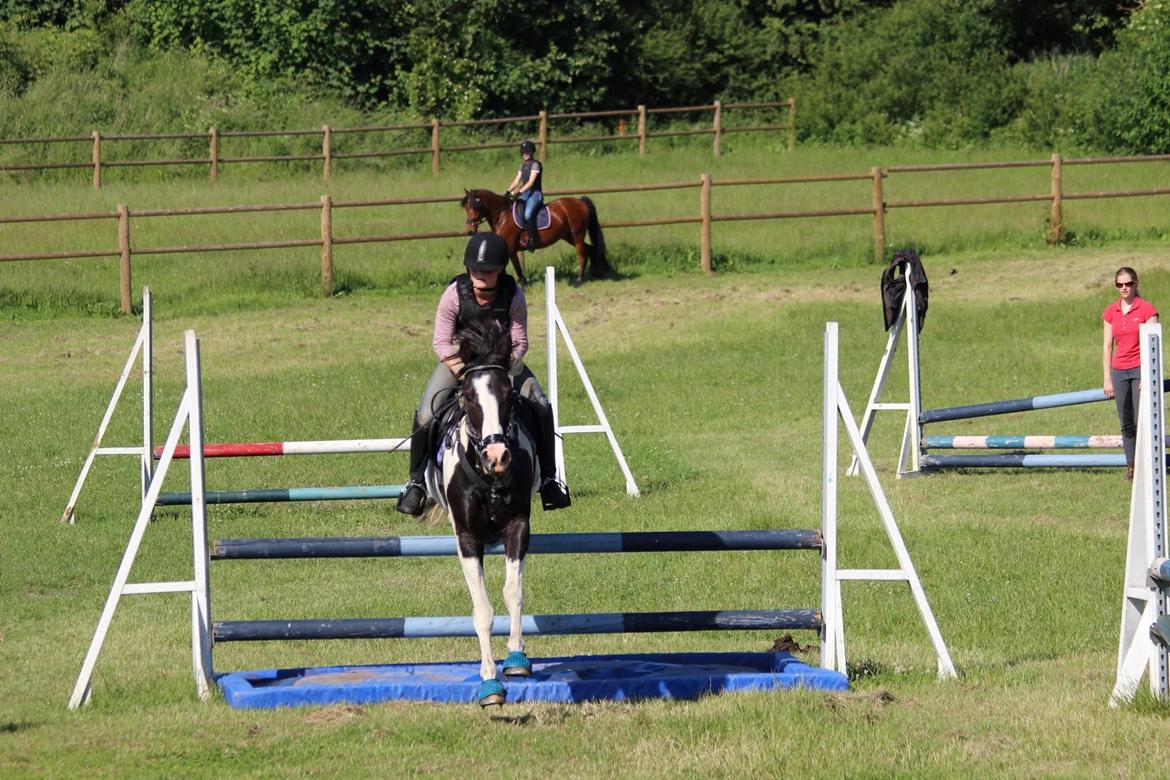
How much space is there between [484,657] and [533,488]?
939 millimetres

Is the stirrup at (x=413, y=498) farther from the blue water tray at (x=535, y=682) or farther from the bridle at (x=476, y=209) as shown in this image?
the bridle at (x=476, y=209)

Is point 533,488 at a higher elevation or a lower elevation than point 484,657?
higher

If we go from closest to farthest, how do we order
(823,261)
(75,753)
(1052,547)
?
(75,753) < (1052,547) < (823,261)

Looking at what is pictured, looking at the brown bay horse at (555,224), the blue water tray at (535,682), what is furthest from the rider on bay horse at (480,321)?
the brown bay horse at (555,224)

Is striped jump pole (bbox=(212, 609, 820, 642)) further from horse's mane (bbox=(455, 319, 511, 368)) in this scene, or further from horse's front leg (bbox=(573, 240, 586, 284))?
horse's front leg (bbox=(573, 240, 586, 284))

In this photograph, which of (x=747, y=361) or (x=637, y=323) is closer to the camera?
(x=747, y=361)

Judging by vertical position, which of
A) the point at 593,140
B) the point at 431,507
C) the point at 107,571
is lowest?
the point at 107,571

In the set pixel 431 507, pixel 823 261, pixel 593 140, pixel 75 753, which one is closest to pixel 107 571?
pixel 431 507

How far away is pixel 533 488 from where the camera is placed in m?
8.44

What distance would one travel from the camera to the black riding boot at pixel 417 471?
8672 mm

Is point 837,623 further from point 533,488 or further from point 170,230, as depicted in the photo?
point 170,230

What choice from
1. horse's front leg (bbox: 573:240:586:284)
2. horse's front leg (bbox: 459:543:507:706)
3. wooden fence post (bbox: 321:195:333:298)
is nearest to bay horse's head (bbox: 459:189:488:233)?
horse's front leg (bbox: 573:240:586:284)

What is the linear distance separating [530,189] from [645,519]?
13.2 metres

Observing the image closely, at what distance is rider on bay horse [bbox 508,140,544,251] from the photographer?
2605 cm
